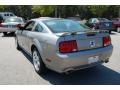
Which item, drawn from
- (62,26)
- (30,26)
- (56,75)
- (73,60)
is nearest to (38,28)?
(62,26)

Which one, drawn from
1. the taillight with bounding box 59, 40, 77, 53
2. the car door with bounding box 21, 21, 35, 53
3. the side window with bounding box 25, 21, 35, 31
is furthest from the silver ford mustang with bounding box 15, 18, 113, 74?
the side window with bounding box 25, 21, 35, 31

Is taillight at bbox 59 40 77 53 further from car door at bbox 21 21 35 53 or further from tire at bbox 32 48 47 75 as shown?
car door at bbox 21 21 35 53

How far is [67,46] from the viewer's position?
466cm

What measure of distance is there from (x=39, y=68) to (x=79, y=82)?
1.12 metres

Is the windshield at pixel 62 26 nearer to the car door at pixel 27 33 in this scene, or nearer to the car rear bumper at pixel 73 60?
the car door at pixel 27 33

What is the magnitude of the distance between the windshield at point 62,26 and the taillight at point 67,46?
72 cm

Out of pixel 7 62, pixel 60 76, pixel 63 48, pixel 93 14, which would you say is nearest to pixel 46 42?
pixel 63 48

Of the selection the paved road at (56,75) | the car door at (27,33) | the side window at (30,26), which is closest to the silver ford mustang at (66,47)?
the paved road at (56,75)

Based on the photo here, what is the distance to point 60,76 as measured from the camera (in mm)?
5453

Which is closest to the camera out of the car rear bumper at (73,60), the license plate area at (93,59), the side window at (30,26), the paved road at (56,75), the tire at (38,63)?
the car rear bumper at (73,60)

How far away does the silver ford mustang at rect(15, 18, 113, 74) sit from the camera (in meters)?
4.64

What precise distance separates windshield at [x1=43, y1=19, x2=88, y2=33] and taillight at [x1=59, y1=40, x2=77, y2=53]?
2.35ft

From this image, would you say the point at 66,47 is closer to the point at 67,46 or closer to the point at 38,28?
the point at 67,46

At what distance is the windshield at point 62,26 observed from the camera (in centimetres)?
549
